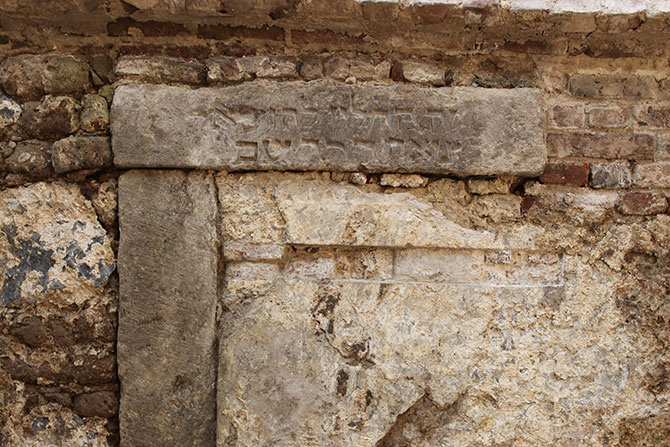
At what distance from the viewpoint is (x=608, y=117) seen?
6.04 feet

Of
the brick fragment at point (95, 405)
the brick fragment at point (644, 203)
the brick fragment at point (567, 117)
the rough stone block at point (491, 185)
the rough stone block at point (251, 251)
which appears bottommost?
the brick fragment at point (95, 405)

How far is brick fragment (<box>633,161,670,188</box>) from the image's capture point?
182 centimetres

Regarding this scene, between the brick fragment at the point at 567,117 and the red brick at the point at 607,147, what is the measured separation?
0.18 feet

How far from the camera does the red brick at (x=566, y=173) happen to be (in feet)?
6.00

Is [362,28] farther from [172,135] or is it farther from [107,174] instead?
[107,174]

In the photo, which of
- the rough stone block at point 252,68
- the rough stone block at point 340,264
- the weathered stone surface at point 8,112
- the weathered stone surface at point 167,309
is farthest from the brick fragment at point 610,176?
the weathered stone surface at point 8,112

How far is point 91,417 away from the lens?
1.83m

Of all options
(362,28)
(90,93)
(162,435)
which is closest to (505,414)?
(162,435)

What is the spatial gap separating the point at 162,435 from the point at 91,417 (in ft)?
0.91

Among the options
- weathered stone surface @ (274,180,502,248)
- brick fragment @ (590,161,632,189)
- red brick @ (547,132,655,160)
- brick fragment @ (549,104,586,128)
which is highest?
brick fragment @ (549,104,586,128)

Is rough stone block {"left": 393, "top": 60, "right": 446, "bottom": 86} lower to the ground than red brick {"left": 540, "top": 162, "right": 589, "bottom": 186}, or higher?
higher

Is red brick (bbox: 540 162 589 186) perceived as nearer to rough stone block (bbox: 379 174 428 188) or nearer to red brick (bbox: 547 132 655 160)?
red brick (bbox: 547 132 655 160)

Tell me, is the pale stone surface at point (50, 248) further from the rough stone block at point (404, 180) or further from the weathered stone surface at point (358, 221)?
the rough stone block at point (404, 180)

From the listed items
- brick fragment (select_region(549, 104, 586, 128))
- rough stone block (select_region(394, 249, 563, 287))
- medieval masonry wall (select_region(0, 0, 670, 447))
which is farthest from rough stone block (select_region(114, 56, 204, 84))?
brick fragment (select_region(549, 104, 586, 128))
